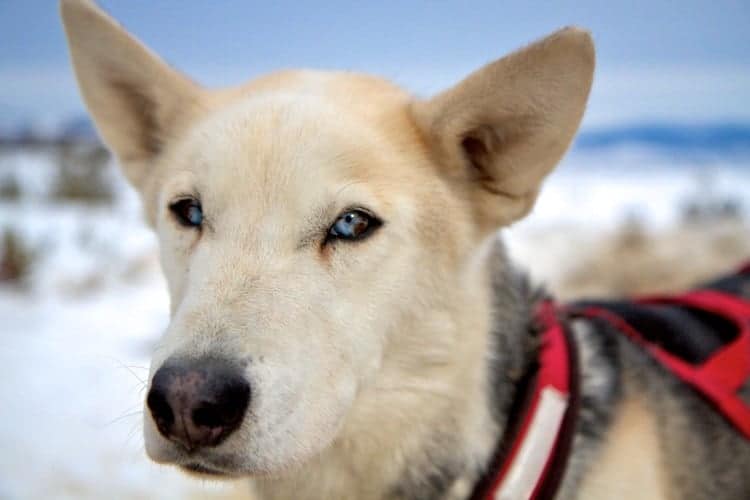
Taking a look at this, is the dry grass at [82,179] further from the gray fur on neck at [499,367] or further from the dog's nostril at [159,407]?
the dog's nostril at [159,407]

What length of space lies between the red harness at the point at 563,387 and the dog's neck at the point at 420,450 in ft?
0.27

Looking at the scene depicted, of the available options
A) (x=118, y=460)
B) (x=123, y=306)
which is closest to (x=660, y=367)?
(x=118, y=460)

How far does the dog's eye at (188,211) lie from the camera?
1955mm

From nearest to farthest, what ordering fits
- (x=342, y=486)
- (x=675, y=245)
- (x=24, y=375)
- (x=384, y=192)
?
(x=384, y=192) → (x=342, y=486) → (x=24, y=375) → (x=675, y=245)

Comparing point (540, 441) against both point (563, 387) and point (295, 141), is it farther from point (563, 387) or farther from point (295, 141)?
point (295, 141)

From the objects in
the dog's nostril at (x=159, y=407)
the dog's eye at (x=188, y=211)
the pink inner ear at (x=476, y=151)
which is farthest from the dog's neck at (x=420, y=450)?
the dog's eye at (x=188, y=211)

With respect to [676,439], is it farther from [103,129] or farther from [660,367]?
[103,129]

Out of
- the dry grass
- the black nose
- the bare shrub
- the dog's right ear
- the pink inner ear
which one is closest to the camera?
the black nose

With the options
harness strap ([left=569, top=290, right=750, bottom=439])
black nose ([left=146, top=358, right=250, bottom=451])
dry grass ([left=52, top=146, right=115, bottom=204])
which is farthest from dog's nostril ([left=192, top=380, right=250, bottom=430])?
dry grass ([left=52, top=146, right=115, bottom=204])

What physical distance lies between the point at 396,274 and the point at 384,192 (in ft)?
0.75

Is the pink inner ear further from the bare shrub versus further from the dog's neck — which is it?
the bare shrub

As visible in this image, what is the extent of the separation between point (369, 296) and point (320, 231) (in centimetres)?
22

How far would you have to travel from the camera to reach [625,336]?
2.56m

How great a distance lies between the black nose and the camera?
1.46m
